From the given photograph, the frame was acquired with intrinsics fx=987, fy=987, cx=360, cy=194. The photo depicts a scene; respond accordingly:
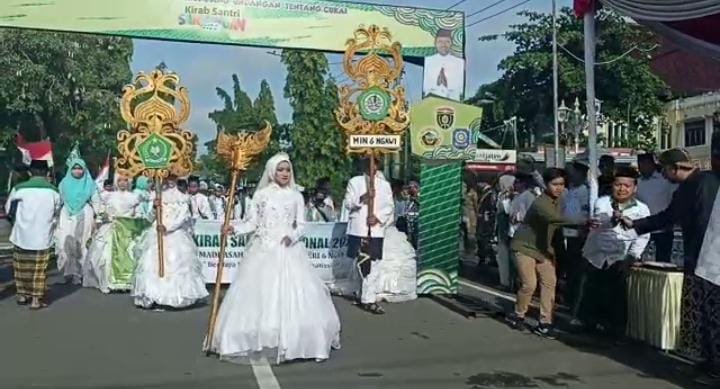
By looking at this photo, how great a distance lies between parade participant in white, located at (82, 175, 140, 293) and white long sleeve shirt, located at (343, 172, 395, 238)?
141 inches

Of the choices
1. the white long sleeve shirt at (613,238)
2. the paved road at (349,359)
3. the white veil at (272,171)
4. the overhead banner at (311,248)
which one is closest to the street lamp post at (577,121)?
the overhead banner at (311,248)

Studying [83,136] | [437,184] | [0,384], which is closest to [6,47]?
[83,136]

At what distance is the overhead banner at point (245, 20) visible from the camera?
12570 mm

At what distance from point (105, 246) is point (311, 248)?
3.00 m

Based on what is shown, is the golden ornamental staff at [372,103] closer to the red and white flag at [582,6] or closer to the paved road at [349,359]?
the paved road at [349,359]

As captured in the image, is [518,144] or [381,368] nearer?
[381,368]

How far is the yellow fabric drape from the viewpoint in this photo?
857cm

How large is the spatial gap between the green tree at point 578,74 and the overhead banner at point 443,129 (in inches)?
679

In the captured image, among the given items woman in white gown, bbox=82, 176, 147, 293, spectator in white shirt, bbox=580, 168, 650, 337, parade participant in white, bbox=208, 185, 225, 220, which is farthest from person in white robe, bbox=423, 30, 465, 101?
parade participant in white, bbox=208, 185, 225, 220

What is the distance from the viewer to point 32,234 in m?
12.3

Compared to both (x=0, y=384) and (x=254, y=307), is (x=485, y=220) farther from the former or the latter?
(x=0, y=384)

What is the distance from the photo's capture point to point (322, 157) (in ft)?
136

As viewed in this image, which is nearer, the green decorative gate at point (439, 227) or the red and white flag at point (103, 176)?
the green decorative gate at point (439, 227)

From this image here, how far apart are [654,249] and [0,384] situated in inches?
272
